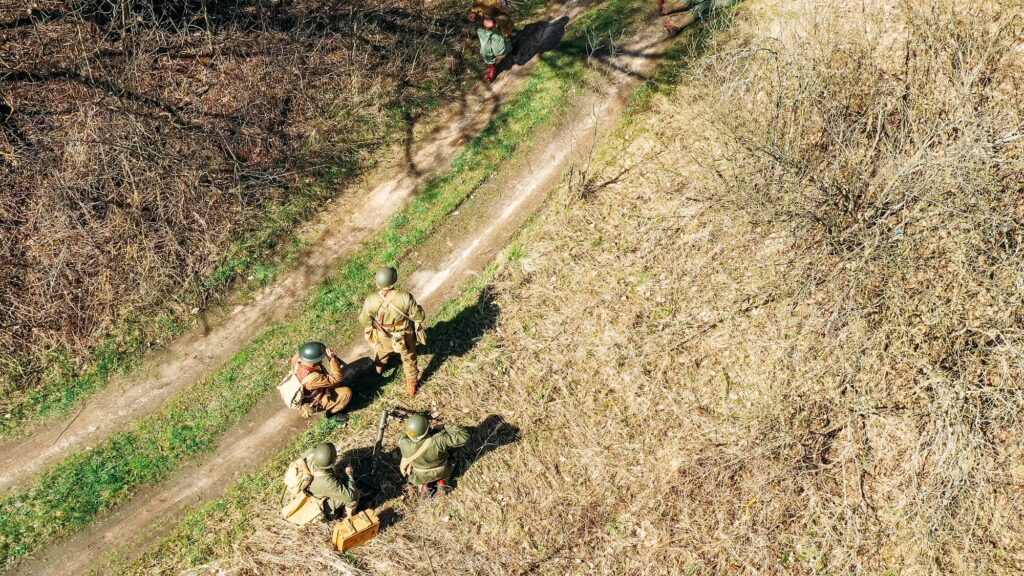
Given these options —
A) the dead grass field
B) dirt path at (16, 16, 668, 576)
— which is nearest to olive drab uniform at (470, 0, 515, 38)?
dirt path at (16, 16, 668, 576)

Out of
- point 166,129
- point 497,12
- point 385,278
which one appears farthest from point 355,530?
point 497,12

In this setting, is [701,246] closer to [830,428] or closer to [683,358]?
[683,358]

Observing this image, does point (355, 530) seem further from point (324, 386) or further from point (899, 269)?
point (899, 269)

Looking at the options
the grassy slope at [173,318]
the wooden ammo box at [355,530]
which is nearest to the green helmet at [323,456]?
the wooden ammo box at [355,530]

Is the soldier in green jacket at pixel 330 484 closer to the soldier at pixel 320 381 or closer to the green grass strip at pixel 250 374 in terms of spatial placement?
the soldier at pixel 320 381

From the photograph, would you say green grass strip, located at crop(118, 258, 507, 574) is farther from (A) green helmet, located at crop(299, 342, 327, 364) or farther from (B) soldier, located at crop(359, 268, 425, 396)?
(A) green helmet, located at crop(299, 342, 327, 364)

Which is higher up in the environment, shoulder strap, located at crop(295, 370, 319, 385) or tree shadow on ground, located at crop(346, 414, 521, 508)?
shoulder strap, located at crop(295, 370, 319, 385)

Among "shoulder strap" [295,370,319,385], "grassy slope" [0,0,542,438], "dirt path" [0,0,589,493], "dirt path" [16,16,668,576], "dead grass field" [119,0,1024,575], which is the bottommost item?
"dead grass field" [119,0,1024,575]
